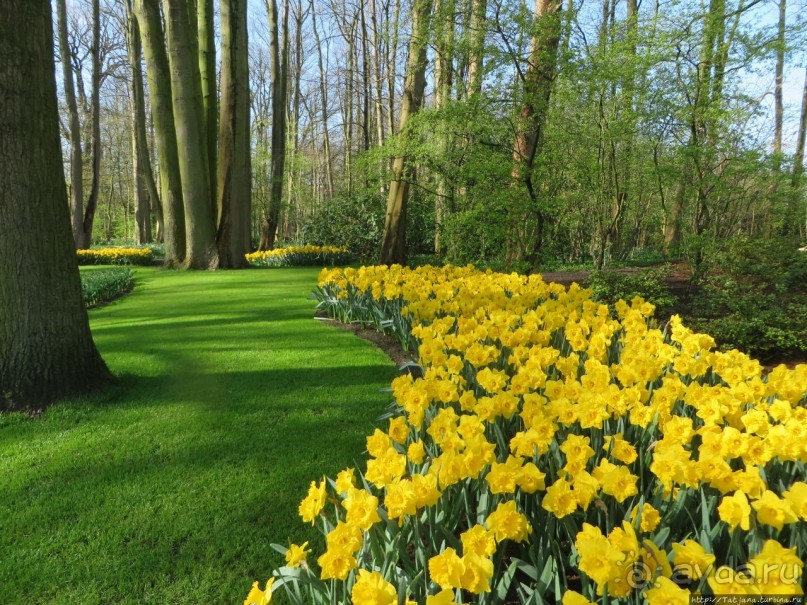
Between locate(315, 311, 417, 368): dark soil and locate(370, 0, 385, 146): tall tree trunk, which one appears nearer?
locate(315, 311, 417, 368): dark soil

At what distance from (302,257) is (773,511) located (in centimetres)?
1443

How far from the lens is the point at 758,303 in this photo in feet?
17.1

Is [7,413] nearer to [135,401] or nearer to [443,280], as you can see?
[135,401]

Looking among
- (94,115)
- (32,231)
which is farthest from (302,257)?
(32,231)

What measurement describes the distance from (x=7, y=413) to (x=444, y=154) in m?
5.75

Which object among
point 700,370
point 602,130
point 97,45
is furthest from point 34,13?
point 97,45

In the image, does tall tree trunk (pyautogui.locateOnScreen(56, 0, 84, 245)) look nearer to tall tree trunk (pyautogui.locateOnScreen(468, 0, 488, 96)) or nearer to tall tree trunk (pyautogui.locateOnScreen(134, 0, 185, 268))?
tall tree trunk (pyautogui.locateOnScreen(134, 0, 185, 268))

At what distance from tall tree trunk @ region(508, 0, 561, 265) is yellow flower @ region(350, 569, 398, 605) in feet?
18.7

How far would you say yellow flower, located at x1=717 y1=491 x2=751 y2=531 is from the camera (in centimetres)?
125

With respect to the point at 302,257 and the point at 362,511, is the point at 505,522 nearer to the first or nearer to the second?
the point at 362,511

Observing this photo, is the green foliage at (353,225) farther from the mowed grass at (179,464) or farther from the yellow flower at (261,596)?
the yellow flower at (261,596)

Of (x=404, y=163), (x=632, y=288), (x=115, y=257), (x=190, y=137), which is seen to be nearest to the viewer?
(x=632, y=288)

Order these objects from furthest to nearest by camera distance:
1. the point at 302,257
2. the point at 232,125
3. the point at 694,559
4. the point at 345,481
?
the point at 302,257 < the point at 232,125 < the point at 345,481 < the point at 694,559

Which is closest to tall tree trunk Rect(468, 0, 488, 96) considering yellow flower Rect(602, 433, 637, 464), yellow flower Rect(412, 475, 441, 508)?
yellow flower Rect(602, 433, 637, 464)
